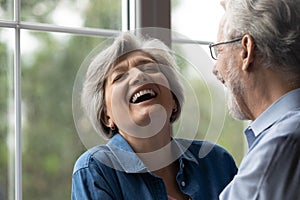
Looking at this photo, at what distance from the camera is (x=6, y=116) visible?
197 cm

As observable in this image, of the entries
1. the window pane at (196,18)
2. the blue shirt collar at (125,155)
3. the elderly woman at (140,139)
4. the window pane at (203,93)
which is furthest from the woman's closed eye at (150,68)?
the window pane at (196,18)

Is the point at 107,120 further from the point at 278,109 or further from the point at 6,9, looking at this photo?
the point at 278,109

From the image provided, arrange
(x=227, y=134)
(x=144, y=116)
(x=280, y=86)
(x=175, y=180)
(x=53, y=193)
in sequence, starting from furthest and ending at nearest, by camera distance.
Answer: (x=227, y=134) < (x=53, y=193) < (x=175, y=180) < (x=144, y=116) < (x=280, y=86)

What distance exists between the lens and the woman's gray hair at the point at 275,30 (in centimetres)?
142

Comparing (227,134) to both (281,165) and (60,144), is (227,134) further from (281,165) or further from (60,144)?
(281,165)

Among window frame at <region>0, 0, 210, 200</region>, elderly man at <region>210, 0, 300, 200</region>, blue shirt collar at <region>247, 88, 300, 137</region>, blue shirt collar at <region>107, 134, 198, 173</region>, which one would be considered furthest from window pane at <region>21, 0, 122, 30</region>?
blue shirt collar at <region>247, 88, 300, 137</region>

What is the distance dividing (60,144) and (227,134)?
0.74 m

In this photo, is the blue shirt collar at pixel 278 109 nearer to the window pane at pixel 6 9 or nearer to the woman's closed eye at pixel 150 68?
the woman's closed eye at pixel 150 68

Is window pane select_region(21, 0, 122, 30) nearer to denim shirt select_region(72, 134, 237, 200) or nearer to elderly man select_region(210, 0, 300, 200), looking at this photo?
denim shirt select_region(72, 134, 237, 200)

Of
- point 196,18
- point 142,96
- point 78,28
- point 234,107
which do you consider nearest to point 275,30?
point 234,107

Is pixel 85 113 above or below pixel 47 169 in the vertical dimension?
above

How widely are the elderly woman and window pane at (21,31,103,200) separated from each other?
0.61 ft

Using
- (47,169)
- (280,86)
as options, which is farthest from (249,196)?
(47,169)

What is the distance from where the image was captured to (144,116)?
1811 millimetres
